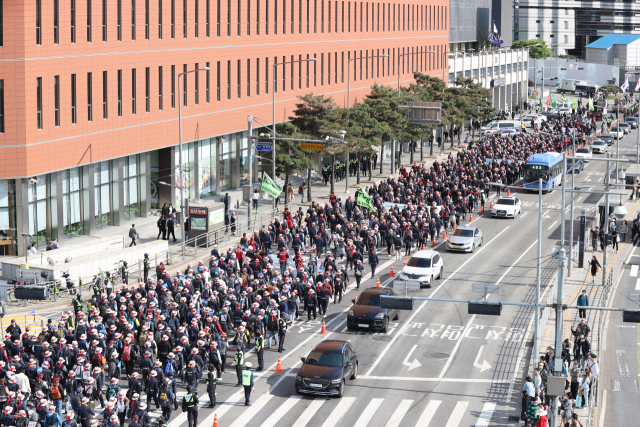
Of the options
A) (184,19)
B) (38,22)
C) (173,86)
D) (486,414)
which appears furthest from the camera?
(184,19)

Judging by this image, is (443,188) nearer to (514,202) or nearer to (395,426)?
(514,202)

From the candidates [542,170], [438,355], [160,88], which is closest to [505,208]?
[542,170]

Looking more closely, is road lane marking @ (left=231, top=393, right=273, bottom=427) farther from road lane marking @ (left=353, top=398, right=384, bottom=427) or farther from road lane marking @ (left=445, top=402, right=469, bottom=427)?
road lane marking @ (left=445, top=402, right=469, bottom=427)

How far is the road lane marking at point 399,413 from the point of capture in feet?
97.8

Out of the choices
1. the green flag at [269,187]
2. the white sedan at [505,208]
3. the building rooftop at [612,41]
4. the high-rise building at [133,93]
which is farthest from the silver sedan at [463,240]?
the building rooftop at [612,41]

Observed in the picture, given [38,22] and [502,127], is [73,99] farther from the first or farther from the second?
[502,127]

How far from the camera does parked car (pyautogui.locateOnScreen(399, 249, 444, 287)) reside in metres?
46.0

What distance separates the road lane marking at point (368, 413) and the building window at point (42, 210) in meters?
26.7

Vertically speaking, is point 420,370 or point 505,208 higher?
point 505,208

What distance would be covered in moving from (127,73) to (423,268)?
77.2ft

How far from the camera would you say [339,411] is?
30750 millimetres

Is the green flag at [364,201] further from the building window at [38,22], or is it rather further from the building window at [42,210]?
the building window at [38,22]

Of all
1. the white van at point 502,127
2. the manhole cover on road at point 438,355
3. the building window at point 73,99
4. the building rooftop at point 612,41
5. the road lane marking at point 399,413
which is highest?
the building rooftop at point 612,41

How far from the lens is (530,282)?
48.4m
